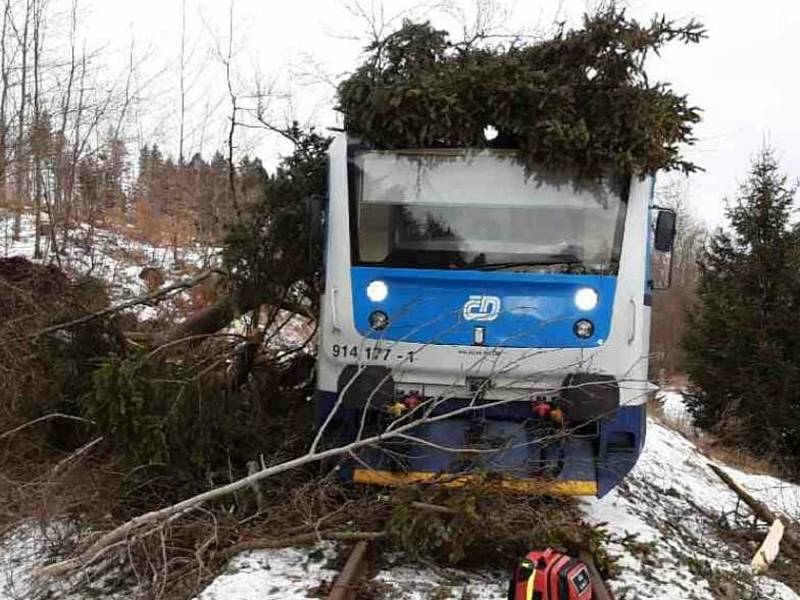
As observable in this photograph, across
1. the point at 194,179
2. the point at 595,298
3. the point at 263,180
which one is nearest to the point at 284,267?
the point at 263,180

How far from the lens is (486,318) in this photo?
17.0ft

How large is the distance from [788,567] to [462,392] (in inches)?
122

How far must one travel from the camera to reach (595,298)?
16.9 feet

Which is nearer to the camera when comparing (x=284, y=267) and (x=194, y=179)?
(x=284, y=267)

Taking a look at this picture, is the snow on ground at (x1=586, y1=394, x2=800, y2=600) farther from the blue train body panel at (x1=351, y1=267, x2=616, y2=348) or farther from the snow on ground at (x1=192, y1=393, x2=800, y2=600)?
the blue train body panel at (x1=351, y1=267, x2=616, y2=348)

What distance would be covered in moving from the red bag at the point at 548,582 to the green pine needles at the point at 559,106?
105 inches

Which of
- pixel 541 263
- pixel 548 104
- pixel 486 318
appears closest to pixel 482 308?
pixel 486 318

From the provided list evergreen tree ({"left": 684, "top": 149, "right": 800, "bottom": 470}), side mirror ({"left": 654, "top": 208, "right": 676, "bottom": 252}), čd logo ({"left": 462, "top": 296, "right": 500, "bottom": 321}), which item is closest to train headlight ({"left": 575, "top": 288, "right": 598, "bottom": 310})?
čd logo ({"left": 462, "top": 296, "right": 500, "bottom": 321})

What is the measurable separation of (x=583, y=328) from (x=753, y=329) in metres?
13.2

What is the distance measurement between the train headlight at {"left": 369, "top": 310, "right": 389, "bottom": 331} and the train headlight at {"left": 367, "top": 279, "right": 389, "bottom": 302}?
10 cm

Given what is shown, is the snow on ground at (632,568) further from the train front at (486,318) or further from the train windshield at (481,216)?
Answer: the train windshield at (481,216)

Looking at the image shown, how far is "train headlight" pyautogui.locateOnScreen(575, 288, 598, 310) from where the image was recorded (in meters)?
5.16

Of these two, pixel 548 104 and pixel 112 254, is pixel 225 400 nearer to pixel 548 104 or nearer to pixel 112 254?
Answer: pixel 548 104

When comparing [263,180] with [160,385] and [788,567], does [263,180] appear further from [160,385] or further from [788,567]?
[788,567]
